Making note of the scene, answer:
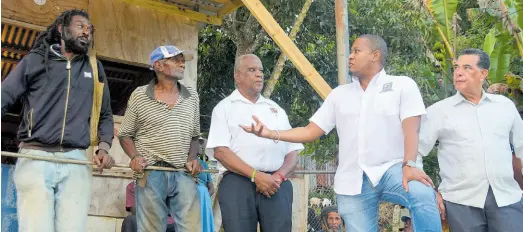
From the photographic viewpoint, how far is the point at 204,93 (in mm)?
10711

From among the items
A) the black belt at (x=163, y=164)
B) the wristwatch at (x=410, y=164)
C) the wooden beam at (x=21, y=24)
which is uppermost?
the wooden beam at (x=21, y=24)

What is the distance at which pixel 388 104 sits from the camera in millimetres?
3988

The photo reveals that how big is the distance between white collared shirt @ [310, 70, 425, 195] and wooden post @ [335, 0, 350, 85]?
1.84 metres

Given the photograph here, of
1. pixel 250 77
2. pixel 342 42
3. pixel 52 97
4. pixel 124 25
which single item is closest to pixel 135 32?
pixel 124 25

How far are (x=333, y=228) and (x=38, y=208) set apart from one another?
5.14 meters

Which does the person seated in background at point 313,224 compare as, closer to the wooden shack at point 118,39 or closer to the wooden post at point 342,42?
the wooden shack at point 118,39

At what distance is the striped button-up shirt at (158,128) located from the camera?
4.61 m

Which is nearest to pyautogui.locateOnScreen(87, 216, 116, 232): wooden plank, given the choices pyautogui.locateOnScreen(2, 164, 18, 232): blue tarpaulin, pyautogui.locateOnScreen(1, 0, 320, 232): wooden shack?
pyautogui.locateOnScreen(1, 0, 320, 232): wooden shack

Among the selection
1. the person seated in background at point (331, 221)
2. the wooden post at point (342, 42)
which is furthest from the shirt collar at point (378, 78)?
the person seated in background at point (331, 221)

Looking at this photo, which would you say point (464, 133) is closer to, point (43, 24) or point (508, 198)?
point (508, 198)

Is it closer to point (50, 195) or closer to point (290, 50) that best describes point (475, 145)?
point (290, 50)

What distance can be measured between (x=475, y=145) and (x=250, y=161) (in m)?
1.58

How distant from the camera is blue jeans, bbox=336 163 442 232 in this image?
371 cm

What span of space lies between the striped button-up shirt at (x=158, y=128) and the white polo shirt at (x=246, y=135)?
209 millimetres
